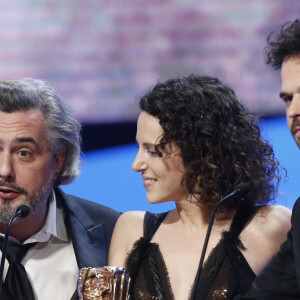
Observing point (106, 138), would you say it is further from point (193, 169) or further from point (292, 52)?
point (292, 52)

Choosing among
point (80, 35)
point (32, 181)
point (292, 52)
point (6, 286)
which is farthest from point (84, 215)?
point (292, 52)

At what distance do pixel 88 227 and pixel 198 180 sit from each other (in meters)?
0.72

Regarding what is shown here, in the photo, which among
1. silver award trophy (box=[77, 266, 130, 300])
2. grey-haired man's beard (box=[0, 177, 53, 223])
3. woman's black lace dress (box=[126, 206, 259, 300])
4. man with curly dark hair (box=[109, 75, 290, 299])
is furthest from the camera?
grey-haired man's beard (box=[0, 177, 53, 223])

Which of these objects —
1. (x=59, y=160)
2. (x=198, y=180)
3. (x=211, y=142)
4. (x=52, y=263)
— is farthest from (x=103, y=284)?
(x=59, y=160)

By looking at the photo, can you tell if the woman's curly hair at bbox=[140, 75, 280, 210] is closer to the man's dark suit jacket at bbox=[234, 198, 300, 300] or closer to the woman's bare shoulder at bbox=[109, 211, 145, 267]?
the woman's bare shoulder at bbox=[109, 211, 145, 267]

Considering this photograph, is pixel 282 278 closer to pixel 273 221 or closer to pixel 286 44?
pixel 273 221

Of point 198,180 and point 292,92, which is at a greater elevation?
point 292,92

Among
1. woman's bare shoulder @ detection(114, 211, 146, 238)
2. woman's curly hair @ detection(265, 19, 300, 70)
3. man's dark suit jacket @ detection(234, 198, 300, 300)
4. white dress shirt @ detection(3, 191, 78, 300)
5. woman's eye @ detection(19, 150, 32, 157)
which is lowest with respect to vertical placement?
white dress shirt @ detection(3, 191, 78, 300)

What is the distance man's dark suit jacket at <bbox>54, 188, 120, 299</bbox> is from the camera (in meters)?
2.84

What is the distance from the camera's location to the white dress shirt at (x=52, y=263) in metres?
2.79

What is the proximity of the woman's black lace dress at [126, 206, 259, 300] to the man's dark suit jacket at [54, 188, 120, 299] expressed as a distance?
1.12ft

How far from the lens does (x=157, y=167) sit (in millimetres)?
2469

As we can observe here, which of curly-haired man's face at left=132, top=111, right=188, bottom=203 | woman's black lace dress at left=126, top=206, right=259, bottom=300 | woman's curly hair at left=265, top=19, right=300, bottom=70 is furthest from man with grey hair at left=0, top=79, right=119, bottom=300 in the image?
woman's curly hair at left=265, top=19, right=300, bottom=70

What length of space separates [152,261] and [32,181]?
27.0 inches
